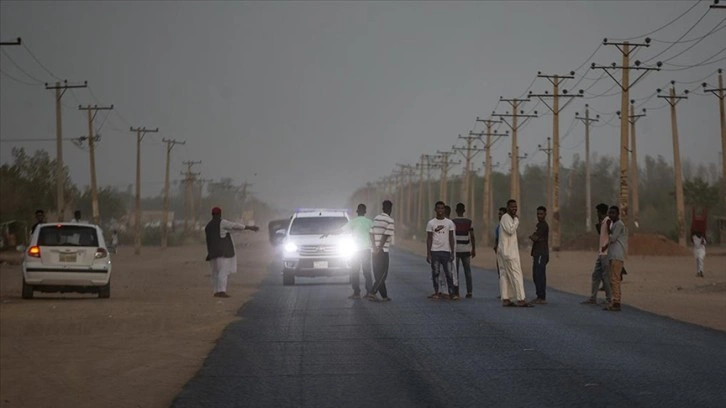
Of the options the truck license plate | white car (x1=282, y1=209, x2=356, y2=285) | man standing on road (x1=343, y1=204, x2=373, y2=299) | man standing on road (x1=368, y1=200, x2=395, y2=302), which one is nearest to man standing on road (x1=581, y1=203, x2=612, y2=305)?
man standing on road (x1=368, y1=200, x2=395, y2=302)

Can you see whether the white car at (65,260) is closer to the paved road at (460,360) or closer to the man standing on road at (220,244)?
the man standing on road at (220,244)

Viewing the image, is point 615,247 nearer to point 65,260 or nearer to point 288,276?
point 288,276

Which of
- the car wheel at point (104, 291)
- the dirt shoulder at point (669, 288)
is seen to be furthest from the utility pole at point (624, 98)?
the car wheel at point (104, 291)

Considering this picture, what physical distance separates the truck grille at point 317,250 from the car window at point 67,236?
5945mm

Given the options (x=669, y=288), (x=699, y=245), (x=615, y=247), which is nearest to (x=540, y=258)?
(x=615, y=247)

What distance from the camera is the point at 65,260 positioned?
25641mm

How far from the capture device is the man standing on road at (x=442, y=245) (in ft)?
77.0

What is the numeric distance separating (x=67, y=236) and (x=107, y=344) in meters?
9.94

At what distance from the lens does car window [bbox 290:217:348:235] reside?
30750mm

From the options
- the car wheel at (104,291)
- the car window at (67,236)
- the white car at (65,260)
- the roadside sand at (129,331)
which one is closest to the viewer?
the roadside sand at (129,331)

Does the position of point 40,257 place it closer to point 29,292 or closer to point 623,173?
point 29,292

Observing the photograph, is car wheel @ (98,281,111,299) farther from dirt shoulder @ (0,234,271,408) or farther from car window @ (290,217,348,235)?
car window @ (290,217,348,235)

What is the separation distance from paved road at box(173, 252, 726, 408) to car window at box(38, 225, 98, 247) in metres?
6.85

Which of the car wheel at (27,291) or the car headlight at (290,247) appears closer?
the car wheel at (27,291)
